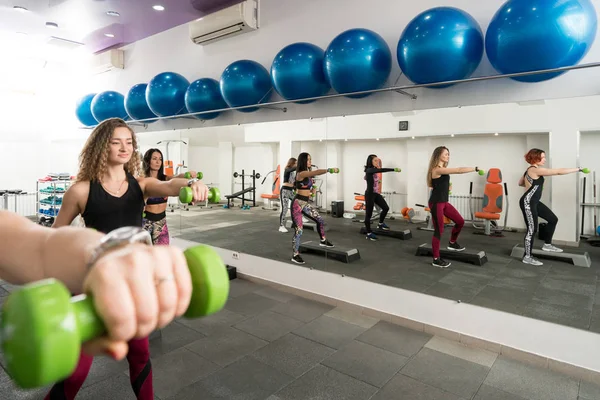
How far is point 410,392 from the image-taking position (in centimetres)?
219

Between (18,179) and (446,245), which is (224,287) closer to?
(446,245)

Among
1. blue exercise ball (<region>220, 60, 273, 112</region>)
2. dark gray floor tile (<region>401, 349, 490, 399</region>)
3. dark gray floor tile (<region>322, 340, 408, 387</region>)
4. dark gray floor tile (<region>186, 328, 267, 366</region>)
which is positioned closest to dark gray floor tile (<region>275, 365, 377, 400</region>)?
dark gray floor tile (<region>322, 340, 408, 387</region>)

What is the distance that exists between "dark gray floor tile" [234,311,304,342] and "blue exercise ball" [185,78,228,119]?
8.15 feet

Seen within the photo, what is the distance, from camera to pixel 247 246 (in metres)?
4.51

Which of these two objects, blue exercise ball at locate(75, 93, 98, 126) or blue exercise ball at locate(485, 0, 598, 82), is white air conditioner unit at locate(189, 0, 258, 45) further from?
blue exercise ball at locate(485, 0, 598, 82)

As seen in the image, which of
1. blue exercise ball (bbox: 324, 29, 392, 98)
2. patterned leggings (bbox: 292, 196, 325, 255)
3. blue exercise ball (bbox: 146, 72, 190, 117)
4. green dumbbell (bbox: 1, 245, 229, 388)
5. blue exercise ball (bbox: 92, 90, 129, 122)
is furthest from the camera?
blue exercise ball (bbox: 92, 90, 129, 122)

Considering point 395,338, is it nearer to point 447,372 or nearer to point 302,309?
point 447,372

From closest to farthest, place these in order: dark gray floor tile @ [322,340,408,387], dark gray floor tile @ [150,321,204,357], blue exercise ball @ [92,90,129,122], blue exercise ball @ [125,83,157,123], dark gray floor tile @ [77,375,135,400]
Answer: dark gray floor tile @ [77,375,135,400] → dark gray floor tile @ [322,340,408,387] → dark gray floor tile @ [150,321,204,357] → blue exercise ball @ [125,83,157,123] → blue exercise ball @ [92,90,129,122]

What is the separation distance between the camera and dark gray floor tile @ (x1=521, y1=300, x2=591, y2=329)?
246 cm

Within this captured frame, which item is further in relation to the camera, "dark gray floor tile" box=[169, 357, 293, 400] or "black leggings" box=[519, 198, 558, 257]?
"black leggings" box=[519, 198, 558, 257]

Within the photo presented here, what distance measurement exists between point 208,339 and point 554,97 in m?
3.16

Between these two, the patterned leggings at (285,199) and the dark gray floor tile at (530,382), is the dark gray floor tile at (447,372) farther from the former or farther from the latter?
the patterned leggings at (285,199)

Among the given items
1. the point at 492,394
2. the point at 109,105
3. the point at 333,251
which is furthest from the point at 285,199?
the point at 109,105

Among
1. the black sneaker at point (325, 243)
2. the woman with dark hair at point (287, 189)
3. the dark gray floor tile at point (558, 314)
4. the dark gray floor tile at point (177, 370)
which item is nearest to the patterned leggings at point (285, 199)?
the woman with dark hair at point (287, 189)
